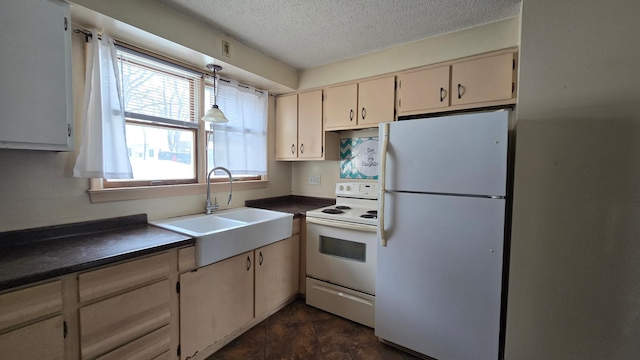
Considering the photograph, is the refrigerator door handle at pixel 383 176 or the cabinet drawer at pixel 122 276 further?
the refrigerator door handle at pixel 383 176

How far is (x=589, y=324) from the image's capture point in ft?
4.56

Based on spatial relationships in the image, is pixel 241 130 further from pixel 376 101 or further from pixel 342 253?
pixel 342 253

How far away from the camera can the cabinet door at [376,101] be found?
2.26 m

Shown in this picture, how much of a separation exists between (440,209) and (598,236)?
2.55 ft

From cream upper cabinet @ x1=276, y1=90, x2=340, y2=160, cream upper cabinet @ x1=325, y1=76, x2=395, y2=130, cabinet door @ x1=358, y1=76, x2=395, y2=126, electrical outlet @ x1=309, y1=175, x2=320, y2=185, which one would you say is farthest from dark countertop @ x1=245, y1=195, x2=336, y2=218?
Answer: cabinet door @ x1=358, y1=76, x2=395, y2=126

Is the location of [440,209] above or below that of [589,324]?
above

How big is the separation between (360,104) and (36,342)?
2499mm

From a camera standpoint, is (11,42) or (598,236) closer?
(11,42)

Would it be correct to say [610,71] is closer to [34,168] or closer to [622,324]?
[622,324]

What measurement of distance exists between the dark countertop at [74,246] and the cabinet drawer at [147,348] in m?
0.47

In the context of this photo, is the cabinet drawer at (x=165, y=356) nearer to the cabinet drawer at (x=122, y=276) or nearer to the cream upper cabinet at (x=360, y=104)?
the cabinet drawer at (x=122, y=276)

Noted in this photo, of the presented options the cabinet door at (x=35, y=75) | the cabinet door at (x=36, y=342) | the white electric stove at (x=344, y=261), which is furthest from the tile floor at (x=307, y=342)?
→ the cabinet door at (x=35, y=75)

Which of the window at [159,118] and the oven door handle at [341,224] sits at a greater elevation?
the window at [159,118]

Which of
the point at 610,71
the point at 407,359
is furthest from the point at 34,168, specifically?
the point at 610,71
